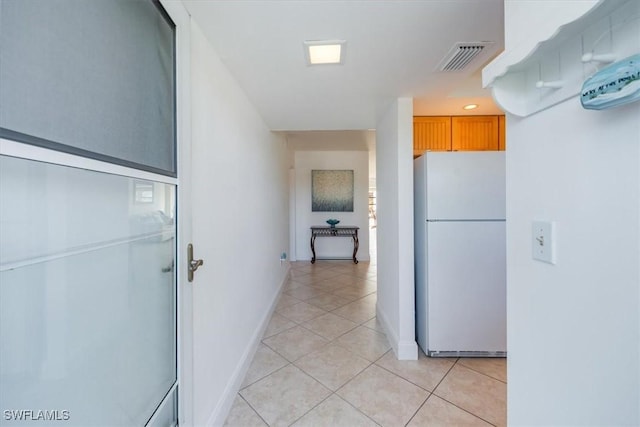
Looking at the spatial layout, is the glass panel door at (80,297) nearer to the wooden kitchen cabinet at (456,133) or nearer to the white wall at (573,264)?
the white wall at (573,264)

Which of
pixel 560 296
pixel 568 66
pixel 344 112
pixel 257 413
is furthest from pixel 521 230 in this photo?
pixel 344 112

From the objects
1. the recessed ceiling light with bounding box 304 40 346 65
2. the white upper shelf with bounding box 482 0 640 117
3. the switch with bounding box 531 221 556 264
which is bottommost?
the switch with bounding box 531 221 556 264

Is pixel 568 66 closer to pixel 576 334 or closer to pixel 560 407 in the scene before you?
pixel 576 334

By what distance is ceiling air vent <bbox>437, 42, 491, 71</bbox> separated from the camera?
1387 mm

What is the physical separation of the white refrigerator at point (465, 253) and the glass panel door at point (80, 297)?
6.30 ft

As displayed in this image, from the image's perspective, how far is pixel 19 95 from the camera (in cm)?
48

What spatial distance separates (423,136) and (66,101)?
2641 mm

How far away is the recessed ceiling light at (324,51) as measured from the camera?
4.36 feet

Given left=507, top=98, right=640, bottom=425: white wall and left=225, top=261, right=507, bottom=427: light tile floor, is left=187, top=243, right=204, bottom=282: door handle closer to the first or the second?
left=225, top=261, right=507, bottom=427: light tile floor

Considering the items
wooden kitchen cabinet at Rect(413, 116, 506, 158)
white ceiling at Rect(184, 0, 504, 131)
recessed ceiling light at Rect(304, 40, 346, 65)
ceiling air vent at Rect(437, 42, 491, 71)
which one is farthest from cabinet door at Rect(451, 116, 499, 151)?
recessed ceiling light at Rect(304, 40, 346, 65)

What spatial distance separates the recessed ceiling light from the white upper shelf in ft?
2.69

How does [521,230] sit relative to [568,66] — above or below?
below

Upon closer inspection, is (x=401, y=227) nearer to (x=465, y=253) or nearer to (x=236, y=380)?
(x=465, y=253)

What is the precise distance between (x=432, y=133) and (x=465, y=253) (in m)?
1.27
